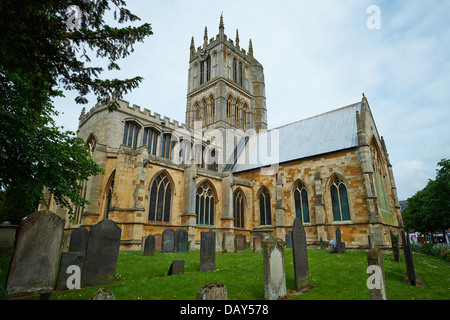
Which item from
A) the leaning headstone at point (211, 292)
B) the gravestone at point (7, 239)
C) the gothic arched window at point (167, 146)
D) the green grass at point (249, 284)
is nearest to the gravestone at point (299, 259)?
the green grass at point (249, 284)

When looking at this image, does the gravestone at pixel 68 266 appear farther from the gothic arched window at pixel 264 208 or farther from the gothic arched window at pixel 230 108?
the gothic arched window at pixel 230 108

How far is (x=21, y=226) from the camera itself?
4918 mm

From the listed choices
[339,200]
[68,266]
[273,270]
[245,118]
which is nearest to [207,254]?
[273,270]

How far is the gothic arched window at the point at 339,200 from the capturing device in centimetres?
1827

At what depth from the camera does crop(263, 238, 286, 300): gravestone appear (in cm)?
529

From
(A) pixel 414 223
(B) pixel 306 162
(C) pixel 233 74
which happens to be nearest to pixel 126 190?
(B) pixel 306 162

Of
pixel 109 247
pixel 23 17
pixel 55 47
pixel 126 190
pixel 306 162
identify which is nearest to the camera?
pixel 23 17

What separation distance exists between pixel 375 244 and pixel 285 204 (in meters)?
7.18

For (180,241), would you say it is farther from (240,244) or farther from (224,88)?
(224,88)

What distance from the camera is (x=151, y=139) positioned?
22844 millimetres

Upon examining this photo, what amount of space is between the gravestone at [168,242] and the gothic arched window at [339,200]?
1242 cm

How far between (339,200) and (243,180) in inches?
333

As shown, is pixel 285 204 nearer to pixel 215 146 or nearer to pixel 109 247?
pixel 215 146

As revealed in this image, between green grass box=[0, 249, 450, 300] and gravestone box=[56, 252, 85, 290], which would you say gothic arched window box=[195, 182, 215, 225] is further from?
gravestone box=[56, 252, 85, 290]
